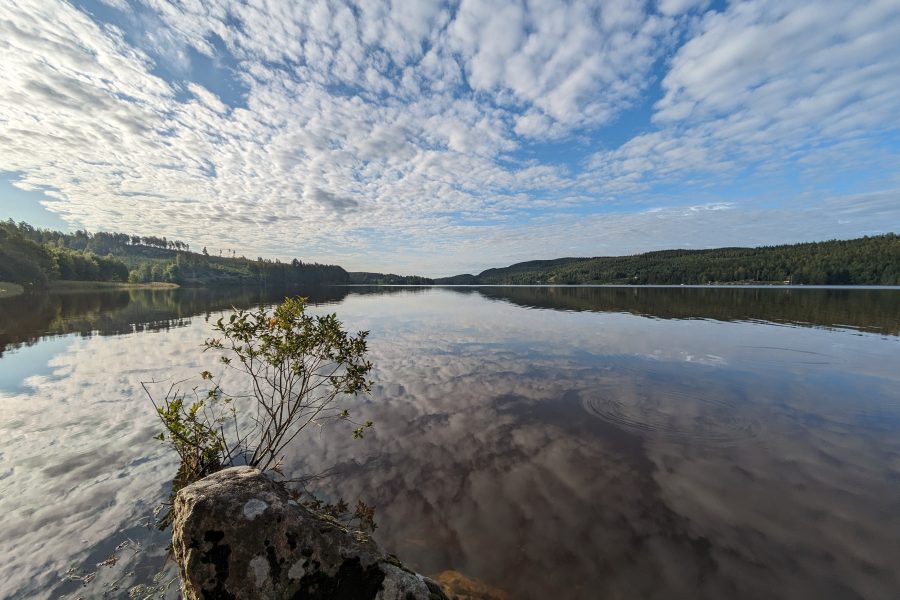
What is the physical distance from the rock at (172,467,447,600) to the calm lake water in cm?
253

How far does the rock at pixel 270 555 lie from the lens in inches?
171

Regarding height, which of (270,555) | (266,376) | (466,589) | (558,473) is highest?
(266,376)

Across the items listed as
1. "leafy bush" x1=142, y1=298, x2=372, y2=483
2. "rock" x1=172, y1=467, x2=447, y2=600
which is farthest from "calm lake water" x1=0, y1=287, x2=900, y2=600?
"rock" x1=172, y1=467, x2=447, y2=600

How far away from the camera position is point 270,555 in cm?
446

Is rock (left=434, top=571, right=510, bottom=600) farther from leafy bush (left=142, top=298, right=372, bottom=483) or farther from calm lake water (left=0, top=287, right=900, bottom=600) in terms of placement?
leafy bush (left=142, top=298, right=372, bottom=483)

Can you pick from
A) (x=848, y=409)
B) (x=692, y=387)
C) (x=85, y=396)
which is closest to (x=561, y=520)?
(x=692, y=387)

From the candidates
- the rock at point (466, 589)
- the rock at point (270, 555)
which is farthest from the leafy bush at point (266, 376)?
the rock at point (466, 589)

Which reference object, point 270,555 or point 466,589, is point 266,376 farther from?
point 466,589

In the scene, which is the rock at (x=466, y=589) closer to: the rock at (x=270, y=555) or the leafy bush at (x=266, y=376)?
the rock at (x=270, y=555)

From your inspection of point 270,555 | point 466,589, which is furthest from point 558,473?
point 270,555

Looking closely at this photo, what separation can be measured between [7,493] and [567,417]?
16652 mm

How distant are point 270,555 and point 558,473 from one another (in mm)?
Result: 7871

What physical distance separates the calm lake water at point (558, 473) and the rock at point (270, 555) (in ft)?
8.30

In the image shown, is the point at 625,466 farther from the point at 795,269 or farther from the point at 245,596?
the point at 795,269
